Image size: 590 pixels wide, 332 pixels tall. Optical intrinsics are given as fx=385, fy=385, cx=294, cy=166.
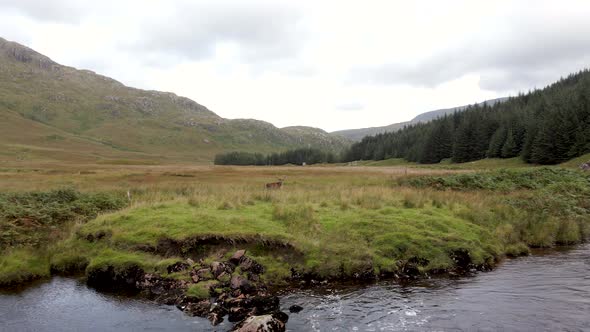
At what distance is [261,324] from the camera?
11398 millimetres

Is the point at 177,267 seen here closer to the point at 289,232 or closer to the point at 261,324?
the point at 289,232

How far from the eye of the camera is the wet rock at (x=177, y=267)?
16061 mm

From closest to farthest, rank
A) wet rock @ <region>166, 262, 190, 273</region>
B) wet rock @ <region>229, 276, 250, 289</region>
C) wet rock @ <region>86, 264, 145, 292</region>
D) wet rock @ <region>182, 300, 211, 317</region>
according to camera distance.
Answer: wet rock @ <region>182, 300, 211, 317</region> → wet rock @ <region>229, 276, 250, 289</region> → wet rock @ <region>86, 264, 145, 292</region> → wet rock @ <region>166, 262, 190, 273</region>

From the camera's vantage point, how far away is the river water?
12172mm

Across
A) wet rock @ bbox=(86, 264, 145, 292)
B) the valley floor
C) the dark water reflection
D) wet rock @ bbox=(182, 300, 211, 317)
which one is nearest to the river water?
the dark water reflection

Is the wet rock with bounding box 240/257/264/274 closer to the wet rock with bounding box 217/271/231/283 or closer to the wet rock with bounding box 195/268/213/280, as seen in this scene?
the wet rock with bounding box 217/271/231/283

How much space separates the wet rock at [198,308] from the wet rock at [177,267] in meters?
2.69

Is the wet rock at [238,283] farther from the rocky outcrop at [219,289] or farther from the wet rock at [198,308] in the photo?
the wet rock at [198,308]

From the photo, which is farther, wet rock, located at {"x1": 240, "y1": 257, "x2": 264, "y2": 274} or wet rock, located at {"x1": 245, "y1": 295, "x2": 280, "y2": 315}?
wet rock, located at {"x1": 240, "y1": 257, "x2": 264, "y2": 274}

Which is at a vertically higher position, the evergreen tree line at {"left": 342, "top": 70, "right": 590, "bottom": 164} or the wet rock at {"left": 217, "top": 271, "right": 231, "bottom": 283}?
the evergreen tree line at {"left": 342, "top": 70, "right": 590, "bottom": 164}

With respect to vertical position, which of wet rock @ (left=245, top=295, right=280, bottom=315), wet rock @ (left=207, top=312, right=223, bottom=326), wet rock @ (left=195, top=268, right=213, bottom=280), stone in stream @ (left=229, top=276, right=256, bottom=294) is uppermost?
wet rock @ (left=195, top=268, right=213, bottom=280)

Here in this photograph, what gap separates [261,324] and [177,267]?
619 cm

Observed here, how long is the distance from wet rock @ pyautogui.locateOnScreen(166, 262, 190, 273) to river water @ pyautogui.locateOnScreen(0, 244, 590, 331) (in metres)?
1.96

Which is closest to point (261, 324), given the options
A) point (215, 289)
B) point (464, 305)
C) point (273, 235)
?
point (215, 289)
